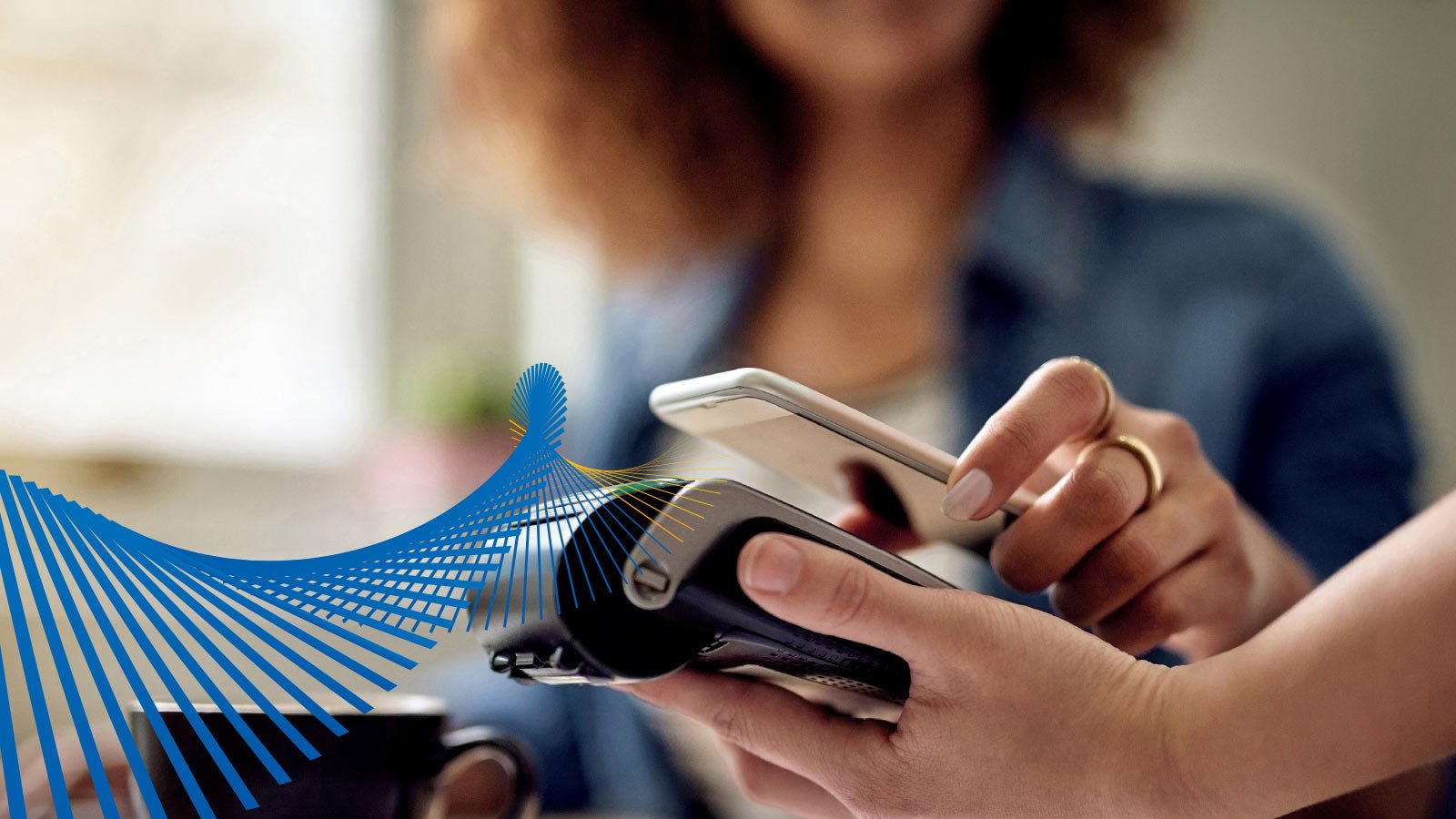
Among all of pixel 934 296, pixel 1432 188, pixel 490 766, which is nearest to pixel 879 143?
pixel 934 296

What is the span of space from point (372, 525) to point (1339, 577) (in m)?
1.46

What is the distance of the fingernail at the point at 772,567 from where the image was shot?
31 cm

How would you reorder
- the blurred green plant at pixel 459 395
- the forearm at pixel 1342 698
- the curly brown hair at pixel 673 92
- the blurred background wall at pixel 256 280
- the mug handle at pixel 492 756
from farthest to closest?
1. the blurred green plant at pixel 459 395
2. the blurred background wall at pixel 256 280
3. the curly brown hair at pixel 673 92
4. the mug handle at pixel 492 756
5. the forearm at pixel 1342 698

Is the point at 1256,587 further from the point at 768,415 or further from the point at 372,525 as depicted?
the point at 372,525

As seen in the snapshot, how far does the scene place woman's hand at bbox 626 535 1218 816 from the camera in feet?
1.04

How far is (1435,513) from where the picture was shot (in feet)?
1.13

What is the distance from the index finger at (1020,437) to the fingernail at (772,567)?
10 centimetres

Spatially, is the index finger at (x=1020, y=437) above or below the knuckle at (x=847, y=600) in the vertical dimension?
above

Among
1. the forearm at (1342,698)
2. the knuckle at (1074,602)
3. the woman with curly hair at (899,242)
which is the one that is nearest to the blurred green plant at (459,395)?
the woman with curly hair at (899,242)

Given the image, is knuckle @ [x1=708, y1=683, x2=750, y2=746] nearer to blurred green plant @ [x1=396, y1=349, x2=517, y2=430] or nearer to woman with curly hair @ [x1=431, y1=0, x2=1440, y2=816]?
woman with curly hair @ [x1=431, y1=0, x2=1440, y2=816]

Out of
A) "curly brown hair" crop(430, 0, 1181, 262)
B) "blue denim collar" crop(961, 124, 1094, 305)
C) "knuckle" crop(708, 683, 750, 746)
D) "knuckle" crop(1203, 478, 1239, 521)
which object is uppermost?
"curly brown hair" crop(430, 0, 1181, 262)

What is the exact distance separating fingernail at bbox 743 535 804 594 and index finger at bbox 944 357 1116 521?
102 mm

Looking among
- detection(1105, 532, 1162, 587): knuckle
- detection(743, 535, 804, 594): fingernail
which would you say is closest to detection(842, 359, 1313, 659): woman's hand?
detection(1105, 532, 1162, 587): knuckle

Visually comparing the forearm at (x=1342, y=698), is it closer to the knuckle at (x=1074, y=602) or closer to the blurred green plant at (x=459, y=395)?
the knuckle at (x=1074, y=602)
